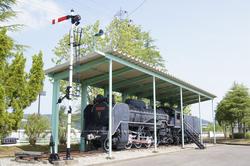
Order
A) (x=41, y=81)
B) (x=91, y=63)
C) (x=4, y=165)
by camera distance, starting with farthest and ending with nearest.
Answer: (x=41, y=81) < (x=91, y=63) < (x=4, y=165)

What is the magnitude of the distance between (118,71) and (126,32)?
1346 centimetres

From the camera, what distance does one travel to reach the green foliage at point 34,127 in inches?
753

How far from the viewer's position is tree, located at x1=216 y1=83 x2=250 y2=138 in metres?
30.9

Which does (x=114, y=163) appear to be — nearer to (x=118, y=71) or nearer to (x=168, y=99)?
(x=118, y=71)

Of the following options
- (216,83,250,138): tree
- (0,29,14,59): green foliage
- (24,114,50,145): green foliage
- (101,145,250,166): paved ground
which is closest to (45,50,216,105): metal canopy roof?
(0,29,14,59): green foliage

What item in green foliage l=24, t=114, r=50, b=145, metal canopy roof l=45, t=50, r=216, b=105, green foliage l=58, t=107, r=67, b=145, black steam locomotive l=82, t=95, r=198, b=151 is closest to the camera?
metal canopy roof l=45, t=50, r=216, b=105

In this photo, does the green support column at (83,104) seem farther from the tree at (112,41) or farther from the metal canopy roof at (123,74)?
the tree at (112,41)

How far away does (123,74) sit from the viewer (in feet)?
52.1

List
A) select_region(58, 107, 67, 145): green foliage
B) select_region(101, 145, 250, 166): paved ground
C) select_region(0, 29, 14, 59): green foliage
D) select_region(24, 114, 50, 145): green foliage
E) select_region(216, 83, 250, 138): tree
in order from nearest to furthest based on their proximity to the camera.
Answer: select_region(101, 145, 250, 166): paved ground < select_region(0, 29, 14, 59): green foliage < select_region(24, 114, 50, 145): green foliage < select_region(58, 107, 67, 145): green foliage < select_region(216, 83, 250, 138): tree

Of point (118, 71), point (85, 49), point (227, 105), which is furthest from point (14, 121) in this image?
point (227, 105)

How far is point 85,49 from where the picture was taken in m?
25.8

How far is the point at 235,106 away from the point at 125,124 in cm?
2052

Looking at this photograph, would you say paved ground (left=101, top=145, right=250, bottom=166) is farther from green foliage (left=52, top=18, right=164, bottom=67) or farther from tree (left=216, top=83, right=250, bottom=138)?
tree (left=216, top=83, right=250, bottom=138)

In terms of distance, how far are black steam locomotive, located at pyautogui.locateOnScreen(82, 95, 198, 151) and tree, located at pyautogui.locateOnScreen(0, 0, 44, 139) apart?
423 centimetres
